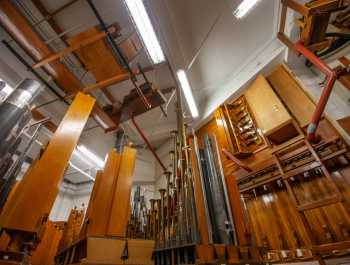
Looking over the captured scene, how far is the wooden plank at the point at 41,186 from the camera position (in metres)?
2.23

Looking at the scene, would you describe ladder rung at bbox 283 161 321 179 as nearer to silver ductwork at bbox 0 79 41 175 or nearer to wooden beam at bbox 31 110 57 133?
silver ductwork at bbox 0 79 41 175

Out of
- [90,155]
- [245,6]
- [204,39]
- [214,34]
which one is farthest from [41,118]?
[245,6]

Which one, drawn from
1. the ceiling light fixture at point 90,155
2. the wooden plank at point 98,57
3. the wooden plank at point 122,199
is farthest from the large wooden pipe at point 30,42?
the wooden plank at point 122,199

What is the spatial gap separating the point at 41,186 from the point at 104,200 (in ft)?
3.28

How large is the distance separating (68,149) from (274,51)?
19.4 feet

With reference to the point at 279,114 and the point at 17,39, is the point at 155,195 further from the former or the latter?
the point at 17,39

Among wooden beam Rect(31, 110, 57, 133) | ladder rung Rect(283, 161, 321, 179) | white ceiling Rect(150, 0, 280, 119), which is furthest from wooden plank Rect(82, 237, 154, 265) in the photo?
white ceiling Rect(150, 0, 280, 119)

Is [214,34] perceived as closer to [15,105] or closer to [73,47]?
[73,47]

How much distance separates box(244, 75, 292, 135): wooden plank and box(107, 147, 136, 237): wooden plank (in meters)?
3.26

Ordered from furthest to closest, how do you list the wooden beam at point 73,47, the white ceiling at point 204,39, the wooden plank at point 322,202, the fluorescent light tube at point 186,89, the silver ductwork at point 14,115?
the white ceiling at point 204,39 → the fluorescent light tube at point 186,89 → the wooden beam at point 73,47 → the wooden plank at point 322,202 → the silver ductwork at point 14,115

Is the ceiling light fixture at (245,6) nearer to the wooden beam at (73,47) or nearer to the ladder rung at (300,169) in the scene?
the wooden beam at (73,47)

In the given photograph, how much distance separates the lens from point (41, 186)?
8.38 ft

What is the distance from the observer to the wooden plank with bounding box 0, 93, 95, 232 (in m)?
2.23

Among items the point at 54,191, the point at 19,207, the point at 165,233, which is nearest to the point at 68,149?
the point at 54,191
